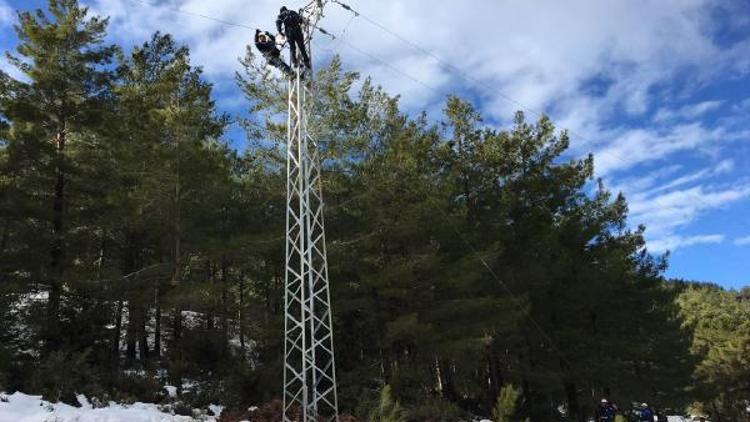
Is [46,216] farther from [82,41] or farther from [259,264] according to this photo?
[259,264]

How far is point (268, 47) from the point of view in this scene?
13.1 m

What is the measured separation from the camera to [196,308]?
19703 mm

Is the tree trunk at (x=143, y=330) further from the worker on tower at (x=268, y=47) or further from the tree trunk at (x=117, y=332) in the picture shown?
the worker on tower at (x=268, y=47)

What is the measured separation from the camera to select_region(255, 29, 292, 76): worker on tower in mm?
13023

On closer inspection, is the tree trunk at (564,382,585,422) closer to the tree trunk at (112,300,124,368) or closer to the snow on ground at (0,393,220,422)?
the snow on ground at (0,393,220,422)

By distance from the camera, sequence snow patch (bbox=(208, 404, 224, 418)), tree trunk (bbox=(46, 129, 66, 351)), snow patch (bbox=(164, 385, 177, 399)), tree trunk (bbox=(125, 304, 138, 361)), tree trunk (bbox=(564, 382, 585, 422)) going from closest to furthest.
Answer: snow patch (bbox=(208, 404, 224, 418)) → tree trunk (bbox=(46, 129, 66, 351)) → snow patch (bbox=(164, 385, 177, 399)) → tree trunk (bbox=(125, 304, 138, 361)) → tree trunk (bbox=(564, 382, 585, 422))

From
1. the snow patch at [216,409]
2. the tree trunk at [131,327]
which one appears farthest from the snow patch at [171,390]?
the tree trunk at [131,327]

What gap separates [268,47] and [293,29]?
71cm

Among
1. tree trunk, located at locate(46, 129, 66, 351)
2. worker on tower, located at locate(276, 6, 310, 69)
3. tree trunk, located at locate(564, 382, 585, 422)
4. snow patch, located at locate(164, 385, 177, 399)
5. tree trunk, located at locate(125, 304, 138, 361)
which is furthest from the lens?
tree trunk, located at locate(564, 382, 585, 422)

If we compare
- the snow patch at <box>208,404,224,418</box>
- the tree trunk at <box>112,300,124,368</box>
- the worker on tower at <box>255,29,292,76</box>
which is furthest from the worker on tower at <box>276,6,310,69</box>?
the tree trunk at <box>112,300,124,368</box>

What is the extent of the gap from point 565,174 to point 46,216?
20623 mm

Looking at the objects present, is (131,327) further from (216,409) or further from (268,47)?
(268,47)

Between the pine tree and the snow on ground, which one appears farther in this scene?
the pine tree

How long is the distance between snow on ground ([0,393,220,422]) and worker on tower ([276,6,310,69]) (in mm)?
8894
